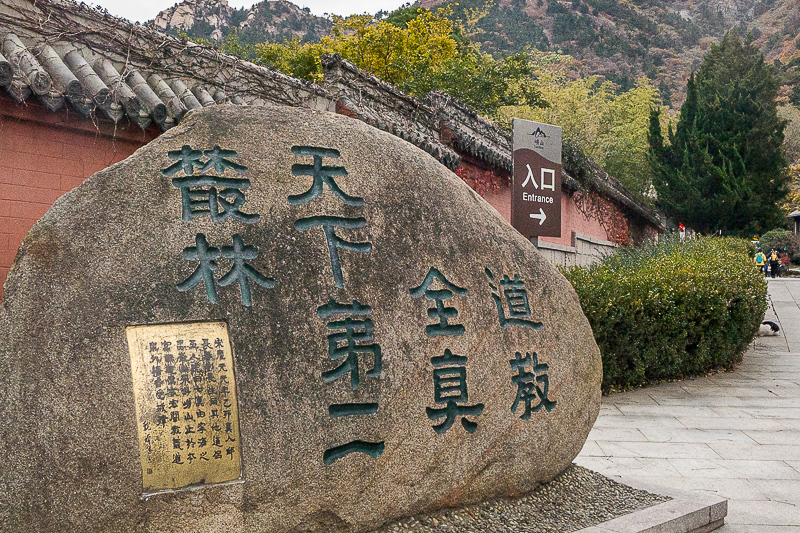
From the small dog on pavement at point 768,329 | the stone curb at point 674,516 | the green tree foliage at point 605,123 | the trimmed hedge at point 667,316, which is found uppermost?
the green tree foliage at point 605,123

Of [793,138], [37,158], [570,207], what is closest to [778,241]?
[793,138]

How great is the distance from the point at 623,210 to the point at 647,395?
411 inches

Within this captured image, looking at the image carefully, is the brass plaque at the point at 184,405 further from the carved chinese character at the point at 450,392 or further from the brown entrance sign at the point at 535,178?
the brown entrance sign at the point at 535,178

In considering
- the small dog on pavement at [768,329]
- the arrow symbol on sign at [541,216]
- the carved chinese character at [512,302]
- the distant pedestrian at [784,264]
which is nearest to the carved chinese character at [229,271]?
the carved chinese character at [512,302]

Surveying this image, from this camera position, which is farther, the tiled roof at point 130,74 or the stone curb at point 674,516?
the tiled roof at point 130,74

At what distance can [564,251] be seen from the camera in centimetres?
1237

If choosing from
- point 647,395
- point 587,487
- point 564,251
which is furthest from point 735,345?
point 587,487

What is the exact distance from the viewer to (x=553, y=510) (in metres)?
3.36

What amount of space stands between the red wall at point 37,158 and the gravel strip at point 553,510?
11.9 feet

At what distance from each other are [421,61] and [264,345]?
16.4 m

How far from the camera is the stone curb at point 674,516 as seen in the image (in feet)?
10.5

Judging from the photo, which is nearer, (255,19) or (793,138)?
(793,138)

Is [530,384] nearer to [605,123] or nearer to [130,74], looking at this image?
[130,74]

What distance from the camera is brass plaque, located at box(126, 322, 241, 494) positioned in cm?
251
